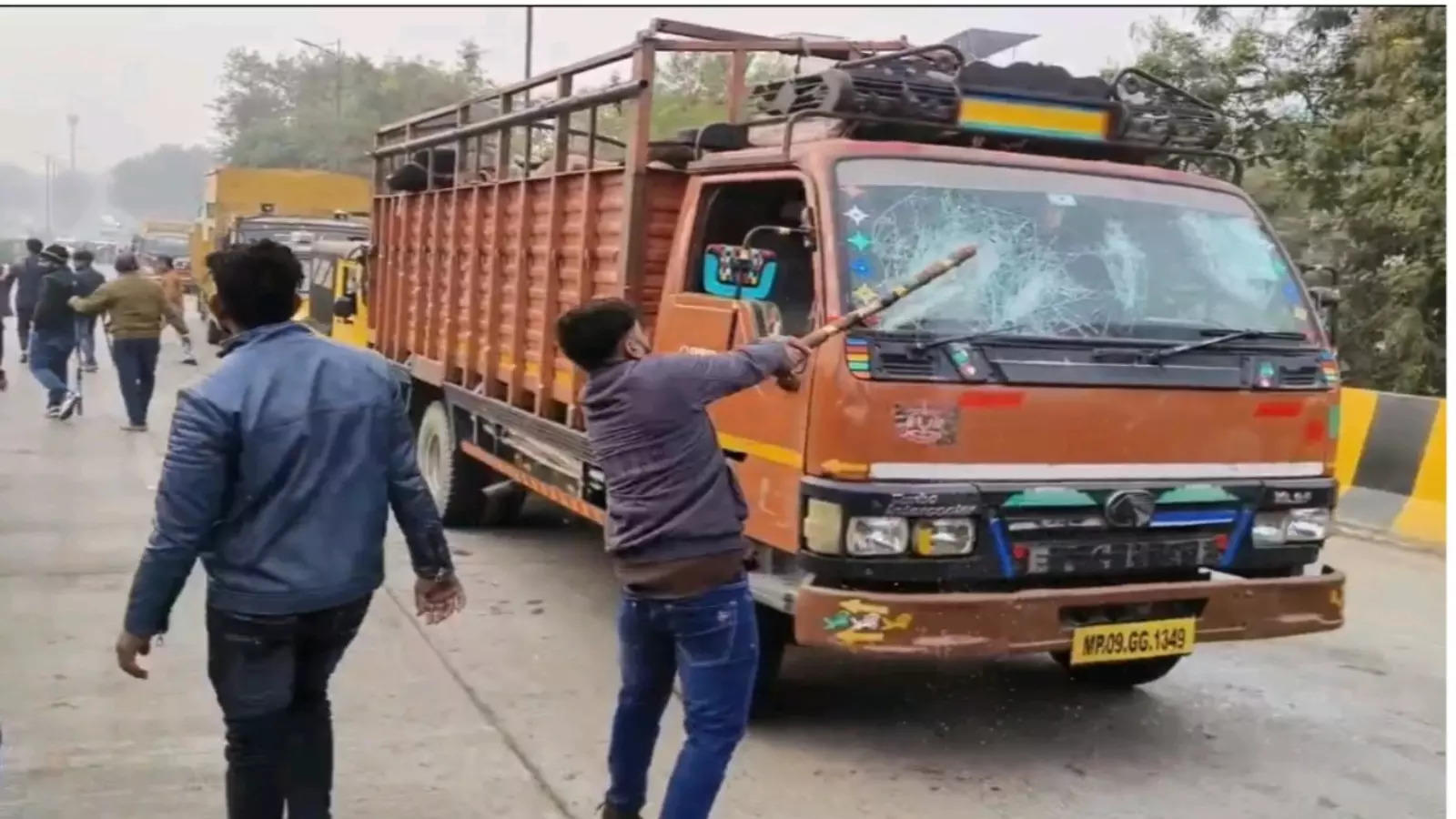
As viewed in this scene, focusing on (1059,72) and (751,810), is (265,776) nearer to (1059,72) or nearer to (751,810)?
(751,810)

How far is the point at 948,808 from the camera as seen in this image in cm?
462

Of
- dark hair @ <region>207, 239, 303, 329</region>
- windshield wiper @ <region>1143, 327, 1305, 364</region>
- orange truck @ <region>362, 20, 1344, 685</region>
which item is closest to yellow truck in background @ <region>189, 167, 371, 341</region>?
orange truck @ <region>362, 20, 1344, 685</region>

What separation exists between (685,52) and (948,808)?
325cm

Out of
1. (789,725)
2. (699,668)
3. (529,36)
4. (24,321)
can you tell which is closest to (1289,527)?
(789,725)

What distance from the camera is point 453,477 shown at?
345 inches

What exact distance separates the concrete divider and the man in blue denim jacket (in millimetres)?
7248

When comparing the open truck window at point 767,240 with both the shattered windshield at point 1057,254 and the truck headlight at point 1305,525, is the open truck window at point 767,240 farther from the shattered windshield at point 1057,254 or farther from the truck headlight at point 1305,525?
the truck headlight at point 1305,525

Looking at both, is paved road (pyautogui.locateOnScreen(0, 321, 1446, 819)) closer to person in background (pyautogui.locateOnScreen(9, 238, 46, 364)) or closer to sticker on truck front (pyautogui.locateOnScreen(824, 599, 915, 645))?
sticker on truck front (pyautogui.locateOnScreen(824, 599, 915, 645))

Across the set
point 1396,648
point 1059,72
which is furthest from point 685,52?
point 1396,648

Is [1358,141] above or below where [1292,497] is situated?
above

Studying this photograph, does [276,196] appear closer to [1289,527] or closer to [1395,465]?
[1395,465]

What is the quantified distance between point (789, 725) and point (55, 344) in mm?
10281

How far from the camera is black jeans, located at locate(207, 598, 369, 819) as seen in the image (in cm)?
355

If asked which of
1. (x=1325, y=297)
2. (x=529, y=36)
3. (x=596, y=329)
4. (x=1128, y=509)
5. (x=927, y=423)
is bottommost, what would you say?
(x=1128, y=509)
